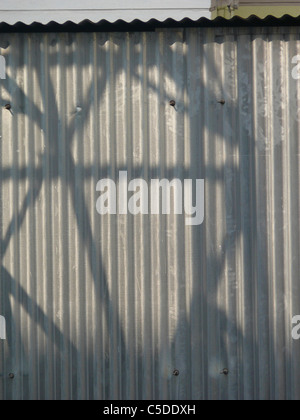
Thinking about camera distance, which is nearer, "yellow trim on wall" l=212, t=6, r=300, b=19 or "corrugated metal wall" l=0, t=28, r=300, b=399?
"corrugated metal wall" l=0, t=28, r=300, b=399

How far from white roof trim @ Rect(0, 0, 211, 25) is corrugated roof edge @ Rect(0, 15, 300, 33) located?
120 inches

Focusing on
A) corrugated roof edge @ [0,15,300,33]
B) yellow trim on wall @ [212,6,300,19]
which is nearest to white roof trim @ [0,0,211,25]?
yellow trim on wall @ [212,6,300,19]

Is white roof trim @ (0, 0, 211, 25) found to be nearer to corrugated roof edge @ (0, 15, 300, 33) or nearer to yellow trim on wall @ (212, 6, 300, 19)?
yellow trim on wall @ (212, 6, 300, 19)

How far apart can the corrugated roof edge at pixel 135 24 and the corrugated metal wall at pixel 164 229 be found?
0.27 feet

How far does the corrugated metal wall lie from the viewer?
17.7ft

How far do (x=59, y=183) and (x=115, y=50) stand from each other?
4.12ft

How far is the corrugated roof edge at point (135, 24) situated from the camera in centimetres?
530

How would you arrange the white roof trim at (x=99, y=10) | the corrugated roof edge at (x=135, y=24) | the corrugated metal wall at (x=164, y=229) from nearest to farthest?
the corrugated roof edge at (x=135, y=24) < the corrugated metal wall at (x=164, y=229) < the white roof trim at (x=99, y=10)

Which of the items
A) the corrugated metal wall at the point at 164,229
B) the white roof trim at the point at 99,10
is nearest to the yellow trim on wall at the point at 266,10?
the white roof trim at the point at 99,10

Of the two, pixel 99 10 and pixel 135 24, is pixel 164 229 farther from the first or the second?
pixel 99 10

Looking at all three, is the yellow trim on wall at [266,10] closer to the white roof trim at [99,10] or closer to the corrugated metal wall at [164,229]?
the white roof trim at [99,10]

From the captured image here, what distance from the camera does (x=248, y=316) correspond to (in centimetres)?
540
